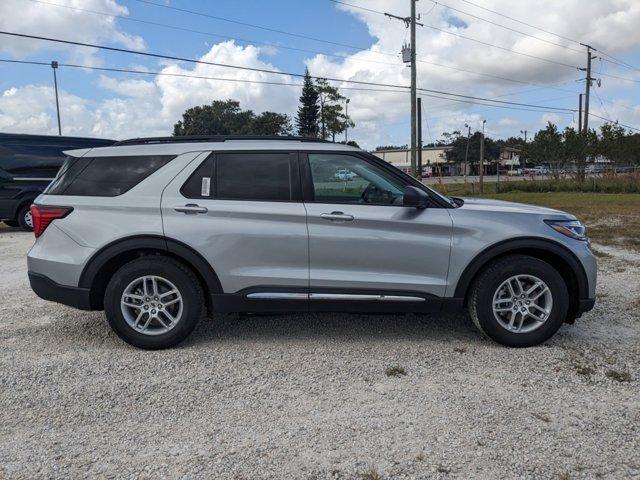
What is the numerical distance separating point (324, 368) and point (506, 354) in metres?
1.46

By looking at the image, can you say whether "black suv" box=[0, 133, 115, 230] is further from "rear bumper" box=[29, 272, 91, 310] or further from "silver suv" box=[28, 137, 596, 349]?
"silver suv" box=[28, 137, 596, 349]

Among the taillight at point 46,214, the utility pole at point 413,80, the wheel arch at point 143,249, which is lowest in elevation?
the wheel arch at point 143,249

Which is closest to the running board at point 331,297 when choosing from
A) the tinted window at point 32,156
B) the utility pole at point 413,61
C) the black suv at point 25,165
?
the black suv at point 25,165

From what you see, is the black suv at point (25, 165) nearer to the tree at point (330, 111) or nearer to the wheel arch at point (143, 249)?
the wheel arch at point (143, 249)

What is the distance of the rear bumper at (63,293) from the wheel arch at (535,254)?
297 cm

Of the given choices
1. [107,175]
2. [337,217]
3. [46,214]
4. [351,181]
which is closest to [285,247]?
[337,217]

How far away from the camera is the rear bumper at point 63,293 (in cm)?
416

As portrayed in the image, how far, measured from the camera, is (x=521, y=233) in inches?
163

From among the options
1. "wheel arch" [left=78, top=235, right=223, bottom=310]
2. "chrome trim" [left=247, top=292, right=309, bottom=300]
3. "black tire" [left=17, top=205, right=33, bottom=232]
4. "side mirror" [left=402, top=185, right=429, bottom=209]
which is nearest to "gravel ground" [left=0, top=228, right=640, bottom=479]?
"chrome trim" [left=247, top=292, right=309, bottom=300]

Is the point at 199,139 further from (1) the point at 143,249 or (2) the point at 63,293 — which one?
(2) the point at 63,293

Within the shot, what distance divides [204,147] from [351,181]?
1.25 metres

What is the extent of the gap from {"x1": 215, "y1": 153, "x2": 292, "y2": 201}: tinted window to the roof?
0.27 feet

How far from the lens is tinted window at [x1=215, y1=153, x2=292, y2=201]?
166 inches

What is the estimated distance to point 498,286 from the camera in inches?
164
